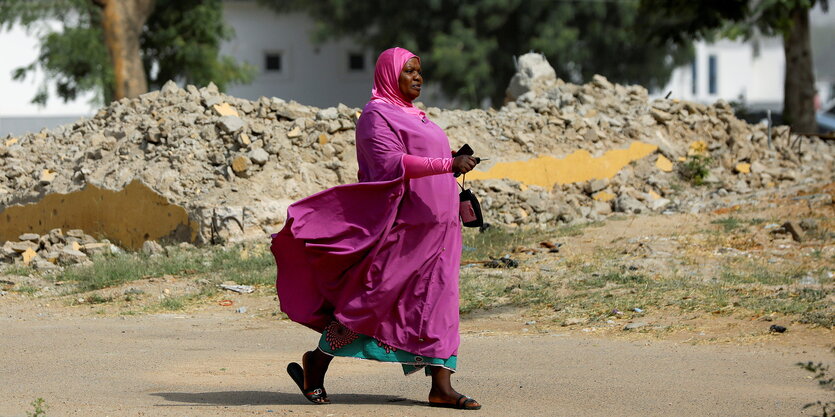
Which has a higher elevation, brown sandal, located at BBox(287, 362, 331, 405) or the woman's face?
→ the woman's face

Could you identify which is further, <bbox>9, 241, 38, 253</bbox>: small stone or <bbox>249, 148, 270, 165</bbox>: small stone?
<bbox>249, 148, 270, 165</bbox>: small stone

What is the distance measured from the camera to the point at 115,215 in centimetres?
1288

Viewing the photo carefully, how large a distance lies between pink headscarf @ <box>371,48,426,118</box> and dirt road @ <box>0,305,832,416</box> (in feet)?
4.47

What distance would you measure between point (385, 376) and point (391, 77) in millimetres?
1774

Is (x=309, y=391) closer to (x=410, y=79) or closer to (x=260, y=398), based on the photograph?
(x=260, y=398)

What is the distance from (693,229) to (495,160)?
275 centimetres

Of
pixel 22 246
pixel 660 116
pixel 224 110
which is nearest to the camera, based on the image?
pixel 22 246

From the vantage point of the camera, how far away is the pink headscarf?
217 inches

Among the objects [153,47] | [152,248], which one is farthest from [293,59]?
[152,248]

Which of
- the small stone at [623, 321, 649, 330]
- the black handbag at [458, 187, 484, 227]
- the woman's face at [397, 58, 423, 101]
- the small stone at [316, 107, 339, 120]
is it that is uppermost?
the woman's face at [397, 58, 423, 101]

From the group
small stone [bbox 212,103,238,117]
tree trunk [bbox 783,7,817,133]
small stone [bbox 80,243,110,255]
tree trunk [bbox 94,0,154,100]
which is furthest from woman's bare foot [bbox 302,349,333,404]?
tree trunk [bbox 783,7,817,133]

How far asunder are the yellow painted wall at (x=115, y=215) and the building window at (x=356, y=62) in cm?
2524

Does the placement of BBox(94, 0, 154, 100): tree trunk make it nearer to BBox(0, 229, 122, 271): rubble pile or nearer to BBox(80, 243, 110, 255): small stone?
BBox(0, 229, 122, 271): rubble pile

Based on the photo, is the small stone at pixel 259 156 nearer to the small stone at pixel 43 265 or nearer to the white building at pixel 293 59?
the small stone at pixel 43 265
